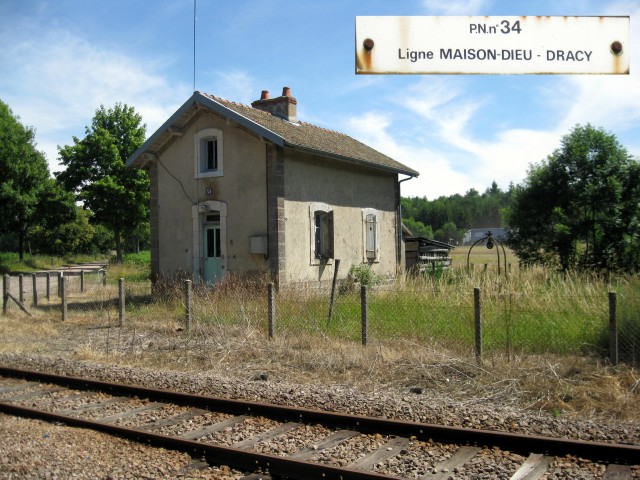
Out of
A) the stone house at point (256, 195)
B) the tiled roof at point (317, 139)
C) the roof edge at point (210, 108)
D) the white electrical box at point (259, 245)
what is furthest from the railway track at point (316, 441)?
the tiled roof at point (317, 139)

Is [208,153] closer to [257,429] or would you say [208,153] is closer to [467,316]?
[467,316]

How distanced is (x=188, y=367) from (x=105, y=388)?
5.00ft

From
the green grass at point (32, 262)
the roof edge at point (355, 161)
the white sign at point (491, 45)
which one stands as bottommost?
the green grass at point (32, 262)

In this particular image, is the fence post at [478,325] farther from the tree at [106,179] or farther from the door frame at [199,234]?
the tree at [106,179]

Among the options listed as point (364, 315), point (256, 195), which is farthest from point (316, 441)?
point (256, 195)

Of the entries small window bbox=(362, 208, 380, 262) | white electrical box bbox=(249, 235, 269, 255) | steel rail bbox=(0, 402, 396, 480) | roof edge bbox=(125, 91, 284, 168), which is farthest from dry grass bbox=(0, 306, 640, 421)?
small window bbox=(362, 208, 380, 262)

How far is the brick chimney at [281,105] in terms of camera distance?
62.9ft

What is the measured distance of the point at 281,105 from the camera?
63.3 feet

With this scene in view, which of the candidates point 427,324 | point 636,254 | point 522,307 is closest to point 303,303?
point 427,324

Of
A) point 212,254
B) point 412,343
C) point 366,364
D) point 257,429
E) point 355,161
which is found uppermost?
point 355,161

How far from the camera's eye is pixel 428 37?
5746mm

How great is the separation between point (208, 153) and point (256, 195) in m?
2.67

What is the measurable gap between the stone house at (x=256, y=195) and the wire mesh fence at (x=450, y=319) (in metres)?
2.45

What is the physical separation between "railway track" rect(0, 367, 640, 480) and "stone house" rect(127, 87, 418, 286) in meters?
8.76
